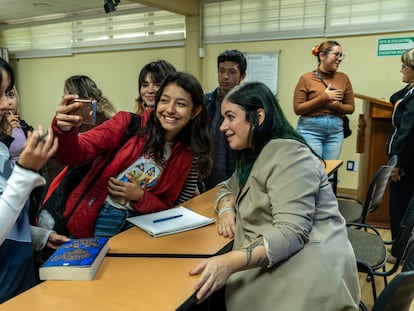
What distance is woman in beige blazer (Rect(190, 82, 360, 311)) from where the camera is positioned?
43.6 inches

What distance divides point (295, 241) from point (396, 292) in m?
0.29

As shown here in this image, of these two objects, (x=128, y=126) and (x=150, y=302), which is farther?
(x=128, y=126)

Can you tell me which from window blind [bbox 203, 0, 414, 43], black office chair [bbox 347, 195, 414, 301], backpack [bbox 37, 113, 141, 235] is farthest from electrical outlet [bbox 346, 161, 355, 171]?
backpack [bbox 37, 113, 141, 235]

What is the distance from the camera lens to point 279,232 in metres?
1.10

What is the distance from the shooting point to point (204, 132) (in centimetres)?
176

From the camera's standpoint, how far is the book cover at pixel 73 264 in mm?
1062

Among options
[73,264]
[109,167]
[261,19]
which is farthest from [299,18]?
[73,264]

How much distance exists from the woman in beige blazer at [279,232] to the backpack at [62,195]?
2.02 feet

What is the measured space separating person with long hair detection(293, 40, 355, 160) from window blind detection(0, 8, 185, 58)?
2.77 m

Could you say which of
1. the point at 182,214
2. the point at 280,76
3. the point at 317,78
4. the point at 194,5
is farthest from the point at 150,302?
the point at 194,5

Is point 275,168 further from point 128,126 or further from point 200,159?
point 128,126

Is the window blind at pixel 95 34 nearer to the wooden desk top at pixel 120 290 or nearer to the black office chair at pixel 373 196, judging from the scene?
the black office chair at pixel 373 196

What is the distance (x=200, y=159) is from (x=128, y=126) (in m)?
0.37

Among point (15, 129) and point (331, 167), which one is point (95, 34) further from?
point (331, 167)
